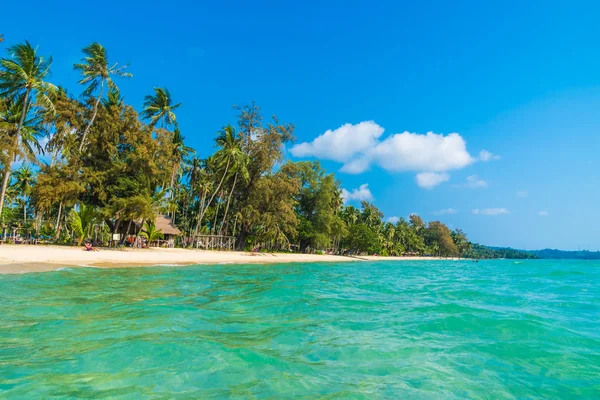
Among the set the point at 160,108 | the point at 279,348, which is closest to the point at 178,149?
the point at 160,108

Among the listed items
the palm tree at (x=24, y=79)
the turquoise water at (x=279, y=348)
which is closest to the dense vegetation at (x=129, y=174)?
the palm tree at (x=24, y=79)

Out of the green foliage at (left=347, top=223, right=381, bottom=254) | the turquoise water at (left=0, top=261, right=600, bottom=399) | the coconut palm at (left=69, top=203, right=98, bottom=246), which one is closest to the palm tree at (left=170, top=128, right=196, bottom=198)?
the coconut palm at (left=69, top=203, right=98, bottom=246)

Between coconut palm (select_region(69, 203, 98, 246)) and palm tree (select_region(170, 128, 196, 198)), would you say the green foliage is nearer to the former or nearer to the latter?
palm tree (select_region(170, 128, 196, 198))

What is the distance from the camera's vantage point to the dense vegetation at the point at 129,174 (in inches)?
959

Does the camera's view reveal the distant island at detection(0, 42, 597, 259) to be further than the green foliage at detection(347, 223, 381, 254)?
No

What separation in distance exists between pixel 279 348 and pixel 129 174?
89.3 feet

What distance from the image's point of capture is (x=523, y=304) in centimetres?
1110

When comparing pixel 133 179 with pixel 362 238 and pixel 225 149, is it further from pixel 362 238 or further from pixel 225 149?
pixel 362 238

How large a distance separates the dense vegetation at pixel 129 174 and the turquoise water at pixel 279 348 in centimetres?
1820

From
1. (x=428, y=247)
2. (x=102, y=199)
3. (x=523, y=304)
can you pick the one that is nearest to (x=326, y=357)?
(x=523, y=304)

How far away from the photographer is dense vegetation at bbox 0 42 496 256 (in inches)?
959

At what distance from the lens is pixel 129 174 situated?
94.3ft

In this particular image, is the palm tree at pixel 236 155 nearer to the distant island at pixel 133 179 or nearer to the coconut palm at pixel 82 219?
the distant island at pixel 133 179

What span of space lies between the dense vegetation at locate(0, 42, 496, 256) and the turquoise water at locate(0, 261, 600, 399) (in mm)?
18205
